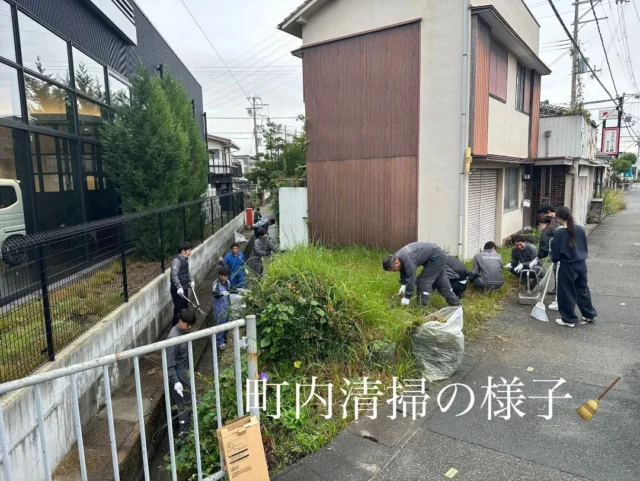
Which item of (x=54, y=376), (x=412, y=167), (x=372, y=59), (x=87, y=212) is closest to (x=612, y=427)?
(x=54, y=376)

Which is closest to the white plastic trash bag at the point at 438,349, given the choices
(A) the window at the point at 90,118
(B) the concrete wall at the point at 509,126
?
(B) the concrete wall at the point at 509,126

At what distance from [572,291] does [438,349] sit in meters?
2.84

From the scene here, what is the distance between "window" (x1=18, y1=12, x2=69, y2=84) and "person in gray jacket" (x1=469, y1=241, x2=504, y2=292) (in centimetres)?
845

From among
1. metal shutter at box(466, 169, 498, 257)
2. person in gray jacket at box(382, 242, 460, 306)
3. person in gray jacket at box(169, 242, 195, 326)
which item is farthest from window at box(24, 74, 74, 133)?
metal shutter at box(466, 169, 498, 257)

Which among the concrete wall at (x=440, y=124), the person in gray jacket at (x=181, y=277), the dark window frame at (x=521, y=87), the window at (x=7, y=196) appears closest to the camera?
the window at (x=7, y=196)

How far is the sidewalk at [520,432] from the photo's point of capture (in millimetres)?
3357

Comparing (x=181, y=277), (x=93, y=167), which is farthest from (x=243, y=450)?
(x=93, y=167)

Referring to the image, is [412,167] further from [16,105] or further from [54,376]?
[54,376]

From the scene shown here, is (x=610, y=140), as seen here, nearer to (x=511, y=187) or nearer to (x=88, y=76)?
(x=511, y=187)

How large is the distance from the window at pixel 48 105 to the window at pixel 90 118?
1.46ft

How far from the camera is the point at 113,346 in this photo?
575 cm

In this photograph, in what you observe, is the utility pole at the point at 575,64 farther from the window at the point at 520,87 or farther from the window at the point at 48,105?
the window at the point at 48,105

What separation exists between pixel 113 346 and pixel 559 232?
642 centimetres

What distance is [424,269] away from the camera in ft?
21.2
